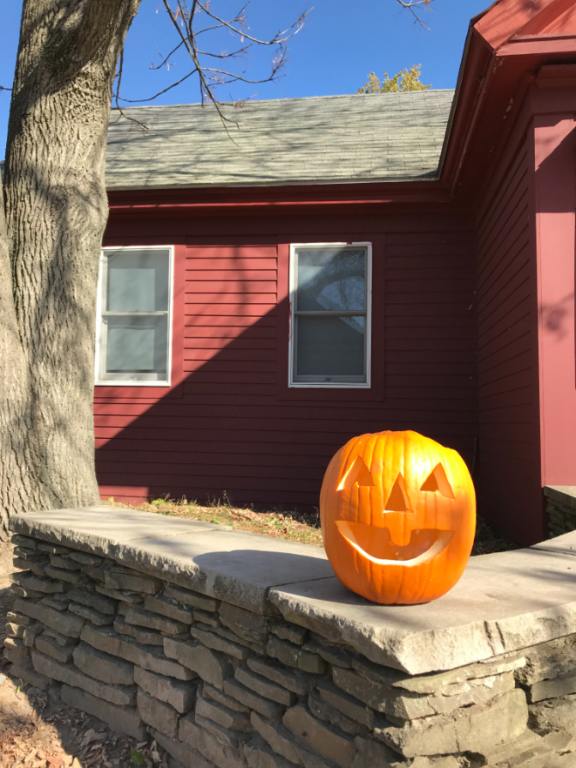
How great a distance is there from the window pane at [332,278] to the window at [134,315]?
159 cm

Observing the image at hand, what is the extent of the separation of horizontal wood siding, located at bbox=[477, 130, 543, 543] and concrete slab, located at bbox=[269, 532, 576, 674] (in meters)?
2.65

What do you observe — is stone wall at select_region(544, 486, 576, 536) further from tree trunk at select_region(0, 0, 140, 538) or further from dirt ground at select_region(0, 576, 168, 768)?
tree trunk at select_region(0, 0, 140, 538)

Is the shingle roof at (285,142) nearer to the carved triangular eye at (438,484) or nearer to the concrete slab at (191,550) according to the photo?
the concrete slab at (191,550)

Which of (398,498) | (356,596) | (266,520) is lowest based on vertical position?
(266,520)

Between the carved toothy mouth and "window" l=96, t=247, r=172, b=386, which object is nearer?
the carved toothy mouth

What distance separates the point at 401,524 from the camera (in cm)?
191

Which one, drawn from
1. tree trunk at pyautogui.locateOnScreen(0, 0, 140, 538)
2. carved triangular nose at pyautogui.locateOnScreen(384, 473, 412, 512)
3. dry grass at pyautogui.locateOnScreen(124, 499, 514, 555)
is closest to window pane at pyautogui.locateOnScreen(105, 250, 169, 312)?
dry grass at pyautogui.locateOnScreen(124, 499, 514, 555)

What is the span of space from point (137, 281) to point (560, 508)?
17.7ft

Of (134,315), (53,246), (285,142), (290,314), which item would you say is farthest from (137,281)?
(53,246)

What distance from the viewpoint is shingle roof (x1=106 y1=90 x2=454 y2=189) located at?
722 centimetres

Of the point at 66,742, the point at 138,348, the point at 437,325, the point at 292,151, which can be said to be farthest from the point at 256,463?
the point at 66,742

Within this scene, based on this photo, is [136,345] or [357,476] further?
[136,345]

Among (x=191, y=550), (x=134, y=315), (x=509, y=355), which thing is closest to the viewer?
(x=191, y=550)

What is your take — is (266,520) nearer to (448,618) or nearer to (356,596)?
(356,596)
